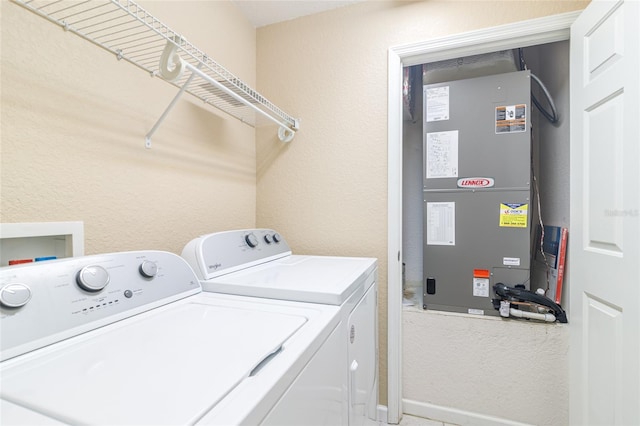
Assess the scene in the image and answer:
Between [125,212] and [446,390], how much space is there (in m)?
1.99

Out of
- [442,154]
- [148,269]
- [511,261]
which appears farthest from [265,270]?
[511,261]

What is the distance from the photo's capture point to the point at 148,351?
0.60m

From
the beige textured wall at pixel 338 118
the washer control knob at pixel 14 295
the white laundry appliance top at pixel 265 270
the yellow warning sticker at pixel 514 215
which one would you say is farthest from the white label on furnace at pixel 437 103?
the washer control knob at pixel 14 295

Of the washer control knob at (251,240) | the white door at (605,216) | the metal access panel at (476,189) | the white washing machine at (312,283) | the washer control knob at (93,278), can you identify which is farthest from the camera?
the metal access panel at (476,189)

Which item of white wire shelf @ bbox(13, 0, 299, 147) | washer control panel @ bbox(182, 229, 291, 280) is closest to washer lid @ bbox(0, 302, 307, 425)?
washer control panel @ bbox(182, 229, 291, 280)

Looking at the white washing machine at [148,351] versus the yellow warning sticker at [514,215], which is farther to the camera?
the yellow warning sticker at [514,215]

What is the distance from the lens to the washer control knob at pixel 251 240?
4.67ft

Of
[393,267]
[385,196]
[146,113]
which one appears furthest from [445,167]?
[146,113]

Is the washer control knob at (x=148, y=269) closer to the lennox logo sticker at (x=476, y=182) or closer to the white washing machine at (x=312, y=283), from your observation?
the white washing machine at (x=312, y=283)

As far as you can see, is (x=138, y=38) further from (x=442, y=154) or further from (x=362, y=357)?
(x=442, y=154)

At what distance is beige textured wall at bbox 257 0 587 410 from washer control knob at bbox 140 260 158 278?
109cm

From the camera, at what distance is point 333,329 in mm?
836

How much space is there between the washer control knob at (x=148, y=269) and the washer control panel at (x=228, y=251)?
0.65 ft

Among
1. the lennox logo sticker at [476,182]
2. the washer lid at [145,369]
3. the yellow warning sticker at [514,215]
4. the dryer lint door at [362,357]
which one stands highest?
the lennox logo sticker at [476,182]
